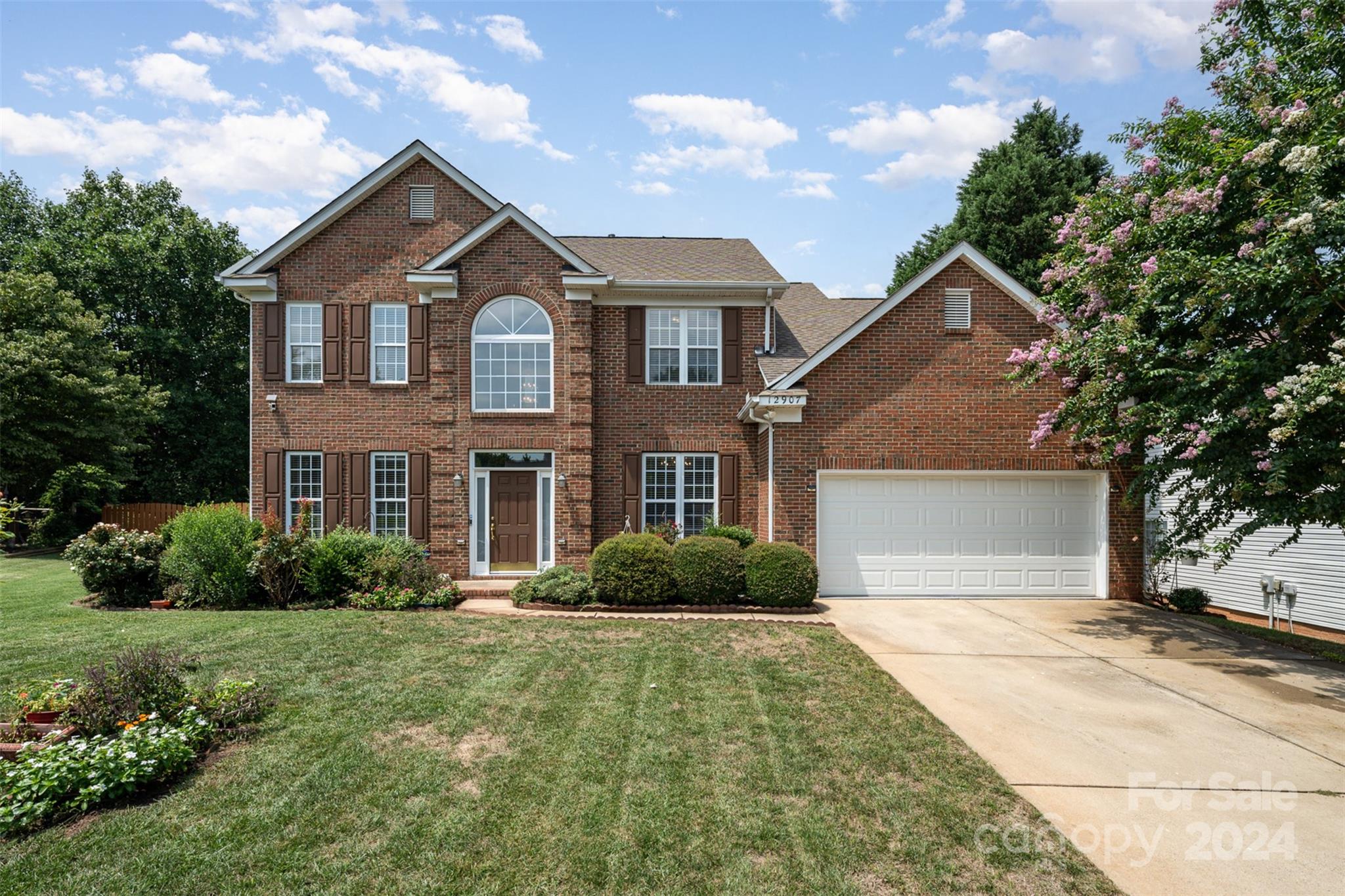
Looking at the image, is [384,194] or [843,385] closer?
[843,385]

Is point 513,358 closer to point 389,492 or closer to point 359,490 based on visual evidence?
point 389,492

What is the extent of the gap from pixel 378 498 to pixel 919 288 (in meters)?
11.6

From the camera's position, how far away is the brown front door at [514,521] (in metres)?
13.9

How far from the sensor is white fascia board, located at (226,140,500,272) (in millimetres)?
14062

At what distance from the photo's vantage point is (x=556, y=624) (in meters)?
9.90

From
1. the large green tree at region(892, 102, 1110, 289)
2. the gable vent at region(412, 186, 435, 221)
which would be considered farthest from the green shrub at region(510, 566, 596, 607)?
the large green tree at region(892, 102, 1110, 289)

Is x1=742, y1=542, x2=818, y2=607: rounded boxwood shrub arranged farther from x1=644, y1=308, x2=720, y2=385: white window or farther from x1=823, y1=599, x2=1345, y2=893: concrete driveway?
x1=644, y1=308, x2=720, y2=385: white window

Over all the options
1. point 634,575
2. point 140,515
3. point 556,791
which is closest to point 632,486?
point 634,575

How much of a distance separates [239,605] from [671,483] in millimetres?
7994

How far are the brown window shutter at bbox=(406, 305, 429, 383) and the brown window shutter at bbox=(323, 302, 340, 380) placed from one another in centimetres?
151

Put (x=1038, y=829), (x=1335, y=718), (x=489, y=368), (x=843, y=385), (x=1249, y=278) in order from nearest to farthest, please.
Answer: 1. (x=1038, y=829)
2. (x=1335, y=718)
3. (x=1249, y=278)
4. (x=843, y=385)
5. (x=489, y=368)

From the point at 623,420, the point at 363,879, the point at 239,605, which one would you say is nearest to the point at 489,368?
the point at 623,420

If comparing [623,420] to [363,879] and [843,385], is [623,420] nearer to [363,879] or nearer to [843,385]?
[843,385]

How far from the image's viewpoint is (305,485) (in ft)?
47.0
